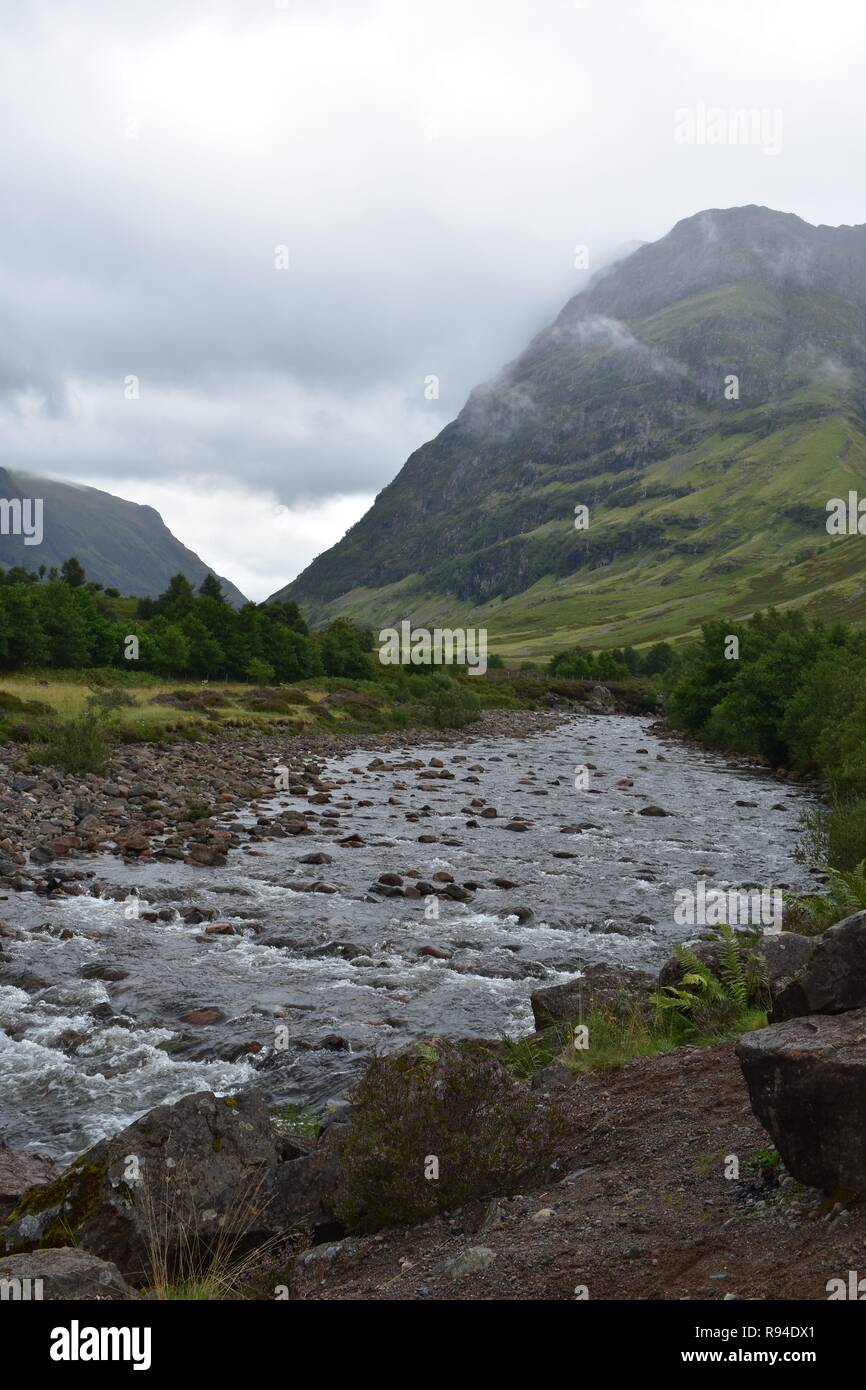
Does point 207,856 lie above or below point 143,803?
below

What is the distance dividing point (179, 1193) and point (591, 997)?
6.91 m

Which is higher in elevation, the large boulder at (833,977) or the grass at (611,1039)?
the large boulder at (833,977)

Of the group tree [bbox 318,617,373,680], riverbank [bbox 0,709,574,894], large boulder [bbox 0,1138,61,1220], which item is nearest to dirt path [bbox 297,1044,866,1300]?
large boulder [bbox 0,1138,61,1220]

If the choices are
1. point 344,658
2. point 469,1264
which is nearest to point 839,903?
point 469,1264

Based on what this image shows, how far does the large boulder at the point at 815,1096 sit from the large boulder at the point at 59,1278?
14.8 feet

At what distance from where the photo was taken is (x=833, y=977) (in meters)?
7.38

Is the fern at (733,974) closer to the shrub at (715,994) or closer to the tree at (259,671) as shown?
the shrub at (715,994)

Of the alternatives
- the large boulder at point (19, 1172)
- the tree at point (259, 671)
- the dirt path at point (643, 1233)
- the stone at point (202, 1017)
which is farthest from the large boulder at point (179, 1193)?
the tree at point (259, 671)

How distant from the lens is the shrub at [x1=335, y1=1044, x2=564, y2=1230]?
759 centimetres

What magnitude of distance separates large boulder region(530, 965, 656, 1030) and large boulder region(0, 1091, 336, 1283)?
17.7 ft

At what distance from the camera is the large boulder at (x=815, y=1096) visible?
5809 mm

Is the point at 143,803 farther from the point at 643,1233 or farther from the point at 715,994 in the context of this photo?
the point at 643,1233
